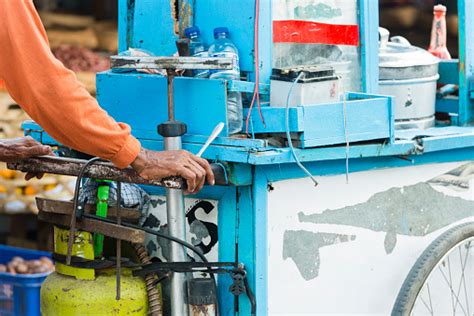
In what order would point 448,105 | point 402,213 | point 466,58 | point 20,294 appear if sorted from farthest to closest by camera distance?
point 20,294 → point 448,105 → point 466,58 → point 402,213

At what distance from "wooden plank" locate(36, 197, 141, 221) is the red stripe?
2.41 ft

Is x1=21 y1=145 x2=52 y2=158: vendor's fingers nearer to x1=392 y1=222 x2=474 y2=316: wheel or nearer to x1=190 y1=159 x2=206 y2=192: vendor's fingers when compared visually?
x1=190 y1=159 x2=206 y2=192: vendor's fingers

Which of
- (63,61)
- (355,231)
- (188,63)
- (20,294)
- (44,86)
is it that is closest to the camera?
(44,86)

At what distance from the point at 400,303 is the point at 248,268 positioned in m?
0.57

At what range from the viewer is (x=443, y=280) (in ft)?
11.4

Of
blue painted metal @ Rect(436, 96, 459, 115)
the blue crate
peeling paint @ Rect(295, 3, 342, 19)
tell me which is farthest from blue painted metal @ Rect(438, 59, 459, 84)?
the blue crate

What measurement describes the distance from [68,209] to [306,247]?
0.77 metres

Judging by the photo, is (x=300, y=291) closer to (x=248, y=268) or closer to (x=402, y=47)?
(x=248, y=268)

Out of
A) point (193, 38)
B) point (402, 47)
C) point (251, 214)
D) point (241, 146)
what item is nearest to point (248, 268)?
point (251, 214)

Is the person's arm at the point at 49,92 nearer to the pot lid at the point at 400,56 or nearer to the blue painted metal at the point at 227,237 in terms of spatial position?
the blue painted metal at the point at 227,237

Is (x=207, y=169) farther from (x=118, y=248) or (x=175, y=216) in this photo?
(x=118, y=248)

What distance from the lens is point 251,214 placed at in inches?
111

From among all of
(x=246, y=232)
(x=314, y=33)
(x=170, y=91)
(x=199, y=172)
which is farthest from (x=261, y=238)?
(x=314, y=33)

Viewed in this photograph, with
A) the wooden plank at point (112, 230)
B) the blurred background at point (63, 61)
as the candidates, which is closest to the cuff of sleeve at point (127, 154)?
the wooden plank at point (112, 230)
